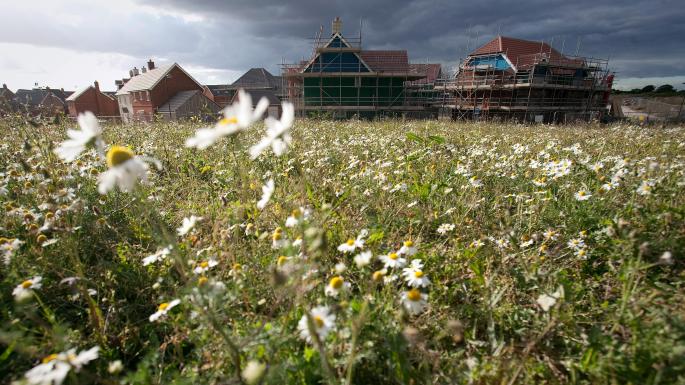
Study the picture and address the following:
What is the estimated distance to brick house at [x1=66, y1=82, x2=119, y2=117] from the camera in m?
34.6

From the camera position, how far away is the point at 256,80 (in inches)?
1716

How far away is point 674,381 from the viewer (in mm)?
1108

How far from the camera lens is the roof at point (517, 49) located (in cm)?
2438

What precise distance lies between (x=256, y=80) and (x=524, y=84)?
32428 mm

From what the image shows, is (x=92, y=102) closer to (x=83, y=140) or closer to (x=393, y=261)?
(x=83, y=140)

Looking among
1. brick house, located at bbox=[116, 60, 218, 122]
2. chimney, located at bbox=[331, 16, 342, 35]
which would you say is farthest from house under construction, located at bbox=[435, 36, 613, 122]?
brick house, located at bbox=[116, 60, 218, 122]

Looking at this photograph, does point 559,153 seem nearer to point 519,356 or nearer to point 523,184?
point 523,184

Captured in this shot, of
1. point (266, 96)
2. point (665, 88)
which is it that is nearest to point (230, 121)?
point (266, 96)

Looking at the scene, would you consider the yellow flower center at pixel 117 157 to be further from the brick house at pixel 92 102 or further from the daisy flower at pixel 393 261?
the brick house at pixel 92 102

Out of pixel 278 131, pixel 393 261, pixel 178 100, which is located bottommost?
pixel 393 261

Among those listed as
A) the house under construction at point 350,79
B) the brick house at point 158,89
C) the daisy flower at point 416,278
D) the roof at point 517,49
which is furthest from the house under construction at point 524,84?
→ the daisy flower at point 416,278

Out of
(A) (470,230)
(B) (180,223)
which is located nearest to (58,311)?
(B) (180,223)

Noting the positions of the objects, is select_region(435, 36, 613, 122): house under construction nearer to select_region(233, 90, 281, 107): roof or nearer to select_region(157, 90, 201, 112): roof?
select_region(233, 90, 281, 107): roof

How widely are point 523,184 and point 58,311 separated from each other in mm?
3231
